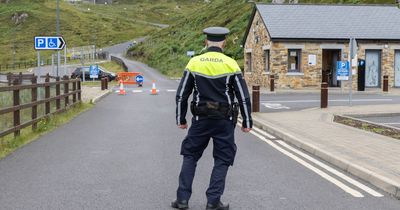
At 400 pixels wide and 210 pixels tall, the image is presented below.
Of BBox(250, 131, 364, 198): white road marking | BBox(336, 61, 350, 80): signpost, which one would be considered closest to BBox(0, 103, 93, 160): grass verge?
BBox(250, 131, 364, 198): white road marking

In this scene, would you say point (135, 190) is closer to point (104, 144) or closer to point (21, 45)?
point (104, 144)

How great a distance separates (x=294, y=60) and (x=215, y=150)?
29.8m

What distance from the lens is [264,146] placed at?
11.5 m

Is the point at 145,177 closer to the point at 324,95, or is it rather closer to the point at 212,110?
the point at 212,110

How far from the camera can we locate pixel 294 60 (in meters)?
35.2

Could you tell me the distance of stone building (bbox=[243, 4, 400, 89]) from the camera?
114 ft

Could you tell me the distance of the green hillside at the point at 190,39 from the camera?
2467 inches

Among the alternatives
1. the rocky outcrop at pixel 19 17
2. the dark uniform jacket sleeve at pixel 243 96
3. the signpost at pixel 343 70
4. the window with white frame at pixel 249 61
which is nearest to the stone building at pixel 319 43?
the window with white frame at pixel 249 61

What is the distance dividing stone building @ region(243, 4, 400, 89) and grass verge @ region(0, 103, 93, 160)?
17.6 m

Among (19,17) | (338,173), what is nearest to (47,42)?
(338,173)

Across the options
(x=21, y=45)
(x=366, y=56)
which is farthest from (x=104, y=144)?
(x=21, y=45)

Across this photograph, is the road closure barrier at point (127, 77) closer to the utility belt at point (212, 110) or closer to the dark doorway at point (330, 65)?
the dark doorway at point (330, 65)

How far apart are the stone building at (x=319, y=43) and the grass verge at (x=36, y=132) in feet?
57.7

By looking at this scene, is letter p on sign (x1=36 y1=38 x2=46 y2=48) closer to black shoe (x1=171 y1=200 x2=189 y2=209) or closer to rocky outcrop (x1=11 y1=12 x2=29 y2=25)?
black shoe (x1=171 y1=200 x2=189 y2=209)
